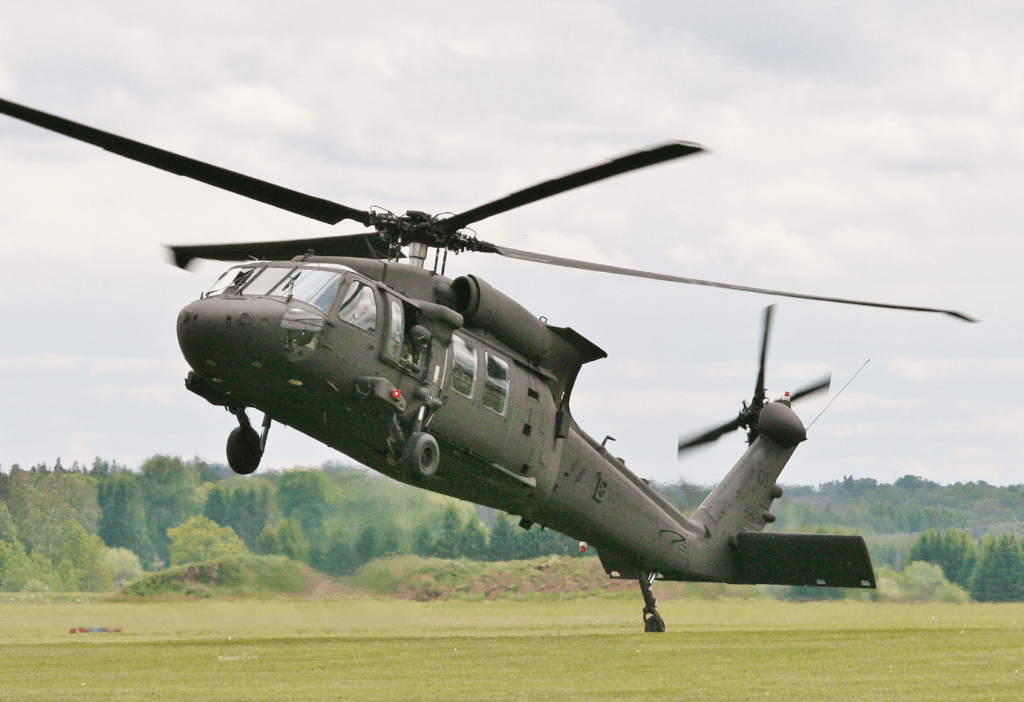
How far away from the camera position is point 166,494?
29453 mm

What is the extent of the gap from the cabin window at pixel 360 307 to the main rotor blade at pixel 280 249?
2.46 metres

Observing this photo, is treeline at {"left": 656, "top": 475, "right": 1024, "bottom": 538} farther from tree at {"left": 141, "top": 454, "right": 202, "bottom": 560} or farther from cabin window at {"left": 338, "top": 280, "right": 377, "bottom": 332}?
cabin window at {"left": 338, "top": 280, "right": 377, "bottom": 332}

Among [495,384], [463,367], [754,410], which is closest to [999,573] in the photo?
[754,410]

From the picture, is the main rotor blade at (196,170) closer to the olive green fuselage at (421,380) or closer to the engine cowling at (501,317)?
the olive green fuselage at (421,380)

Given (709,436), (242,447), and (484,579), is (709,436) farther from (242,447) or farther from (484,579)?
(242,447)

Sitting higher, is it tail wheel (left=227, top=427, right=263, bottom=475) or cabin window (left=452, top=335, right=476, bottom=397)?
cabin window (left=452, top=335, right=476, bottom=397)

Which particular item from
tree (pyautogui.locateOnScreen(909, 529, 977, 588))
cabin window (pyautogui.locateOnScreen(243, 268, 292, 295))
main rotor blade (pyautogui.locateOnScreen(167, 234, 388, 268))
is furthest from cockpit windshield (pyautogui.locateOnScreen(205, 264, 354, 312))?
tree (pyautogui.locateOnScreen(909, 529, 977, 588))

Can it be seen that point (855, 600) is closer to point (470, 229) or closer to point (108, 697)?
point (470, 229)

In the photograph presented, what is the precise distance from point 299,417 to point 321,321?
1596 millimetres

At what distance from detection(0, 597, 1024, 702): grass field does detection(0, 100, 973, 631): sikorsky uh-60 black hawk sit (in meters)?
2.54

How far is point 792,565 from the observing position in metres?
22.8

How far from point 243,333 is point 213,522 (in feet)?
48.5

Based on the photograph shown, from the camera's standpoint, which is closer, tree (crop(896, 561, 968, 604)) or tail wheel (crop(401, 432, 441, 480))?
tail wheel (crop(401, 432, 441, 480))

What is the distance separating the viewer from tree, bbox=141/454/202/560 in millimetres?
28781
